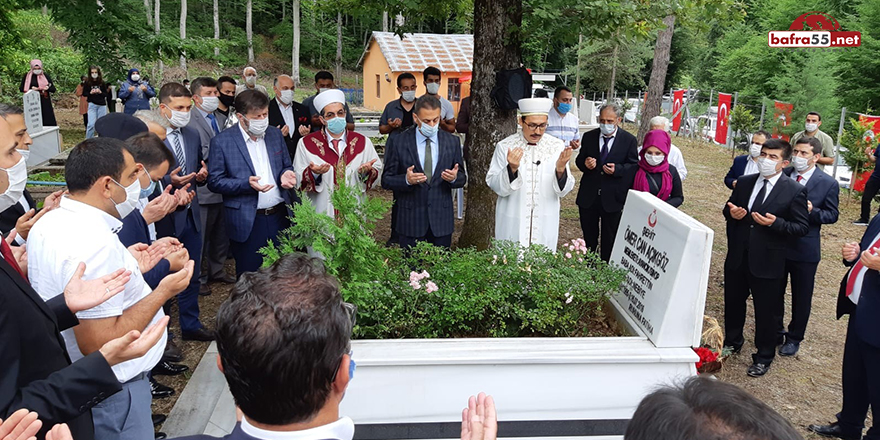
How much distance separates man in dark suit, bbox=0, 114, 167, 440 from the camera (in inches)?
79.8

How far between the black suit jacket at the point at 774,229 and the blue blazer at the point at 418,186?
2.42 metres

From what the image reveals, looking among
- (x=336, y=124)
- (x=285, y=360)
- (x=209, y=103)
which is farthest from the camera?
(x=209, y=103)

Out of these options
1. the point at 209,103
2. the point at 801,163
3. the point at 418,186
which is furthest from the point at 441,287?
the point at 209,103

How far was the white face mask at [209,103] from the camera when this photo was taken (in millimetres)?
6715

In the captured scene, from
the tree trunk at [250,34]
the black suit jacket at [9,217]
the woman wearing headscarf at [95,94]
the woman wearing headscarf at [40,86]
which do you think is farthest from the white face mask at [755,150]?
the tree trunk at [250,34]

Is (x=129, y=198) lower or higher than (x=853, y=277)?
higher

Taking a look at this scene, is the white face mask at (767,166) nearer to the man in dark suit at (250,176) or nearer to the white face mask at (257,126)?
the man in dark suit at (250,176)

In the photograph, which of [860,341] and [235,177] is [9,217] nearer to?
[235,177]

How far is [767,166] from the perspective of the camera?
496 centimetres

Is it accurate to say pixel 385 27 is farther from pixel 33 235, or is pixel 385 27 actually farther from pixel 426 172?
pixel 33 235

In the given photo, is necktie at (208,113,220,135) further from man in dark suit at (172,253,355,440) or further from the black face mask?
man in dark suit at (172,253,355,440)

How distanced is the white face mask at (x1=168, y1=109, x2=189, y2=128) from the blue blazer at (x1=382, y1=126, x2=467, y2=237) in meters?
1.81
